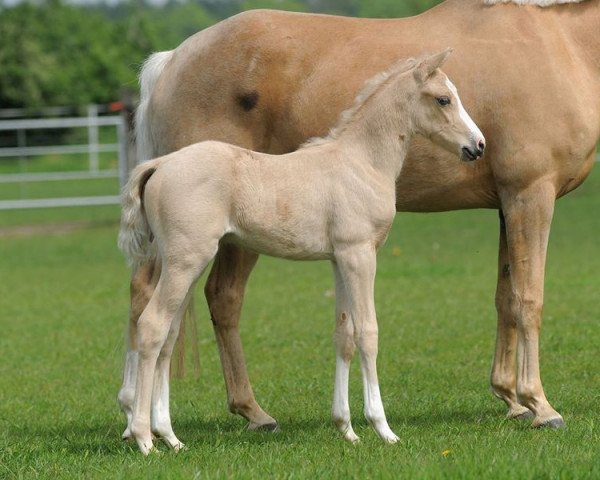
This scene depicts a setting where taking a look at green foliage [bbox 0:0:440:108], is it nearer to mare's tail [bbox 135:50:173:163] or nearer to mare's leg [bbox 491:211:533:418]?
mare's tail [bbox 135:50:173:163]

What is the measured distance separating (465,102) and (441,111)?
85 cm

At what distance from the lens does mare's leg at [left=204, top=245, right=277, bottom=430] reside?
Result: 6.78 metres

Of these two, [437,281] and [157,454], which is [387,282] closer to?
[437,281]

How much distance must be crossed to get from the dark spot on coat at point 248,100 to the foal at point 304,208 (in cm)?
91

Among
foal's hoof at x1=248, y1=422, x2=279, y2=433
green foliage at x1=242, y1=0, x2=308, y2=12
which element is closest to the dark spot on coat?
foal's hoof at x1=248, y1=422, x2=279, y2=433

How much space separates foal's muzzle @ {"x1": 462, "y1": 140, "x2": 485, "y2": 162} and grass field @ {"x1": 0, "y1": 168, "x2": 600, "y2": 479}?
134 centimetres

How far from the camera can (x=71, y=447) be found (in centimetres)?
601

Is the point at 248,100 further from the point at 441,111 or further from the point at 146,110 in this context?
the point at 441,111

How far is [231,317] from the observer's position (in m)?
6.88

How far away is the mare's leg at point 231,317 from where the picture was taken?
22.2ft

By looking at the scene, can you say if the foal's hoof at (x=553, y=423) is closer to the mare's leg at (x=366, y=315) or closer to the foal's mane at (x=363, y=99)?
the mare's leg at (x=366, y=315)

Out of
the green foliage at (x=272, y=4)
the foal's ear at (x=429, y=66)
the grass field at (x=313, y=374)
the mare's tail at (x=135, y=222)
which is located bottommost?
the green foliage at (x=272, y=4)

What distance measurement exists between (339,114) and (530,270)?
1.32 metres

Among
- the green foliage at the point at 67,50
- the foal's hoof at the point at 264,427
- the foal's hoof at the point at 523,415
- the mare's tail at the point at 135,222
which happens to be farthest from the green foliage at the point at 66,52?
the mare's tail at the point at 135,222
